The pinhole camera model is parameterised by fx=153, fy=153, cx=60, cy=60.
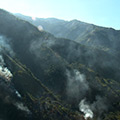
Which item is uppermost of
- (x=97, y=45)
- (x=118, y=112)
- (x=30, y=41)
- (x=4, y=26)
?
(x=97, y=45)

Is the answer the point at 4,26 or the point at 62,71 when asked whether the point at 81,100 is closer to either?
the point at 62,71

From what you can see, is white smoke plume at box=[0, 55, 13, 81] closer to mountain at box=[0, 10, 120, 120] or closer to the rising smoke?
mountain at box=[0, 10, 120, 120]

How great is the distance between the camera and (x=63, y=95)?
223 feet

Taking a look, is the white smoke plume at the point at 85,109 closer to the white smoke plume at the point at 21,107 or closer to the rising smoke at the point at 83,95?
the rising smoke at the point at 83,95

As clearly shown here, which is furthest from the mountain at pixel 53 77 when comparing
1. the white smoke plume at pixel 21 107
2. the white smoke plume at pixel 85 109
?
the white smoke plume at pixel 21 107

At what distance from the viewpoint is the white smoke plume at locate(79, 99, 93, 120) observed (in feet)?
185

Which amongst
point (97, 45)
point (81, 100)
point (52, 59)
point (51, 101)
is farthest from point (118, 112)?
point (97, 45)

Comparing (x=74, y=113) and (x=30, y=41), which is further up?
(x=30, y=41)

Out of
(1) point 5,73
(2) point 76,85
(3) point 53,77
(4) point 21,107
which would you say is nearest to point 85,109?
(2) point 76,85

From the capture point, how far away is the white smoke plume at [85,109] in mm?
56322

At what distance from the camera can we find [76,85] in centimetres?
7312

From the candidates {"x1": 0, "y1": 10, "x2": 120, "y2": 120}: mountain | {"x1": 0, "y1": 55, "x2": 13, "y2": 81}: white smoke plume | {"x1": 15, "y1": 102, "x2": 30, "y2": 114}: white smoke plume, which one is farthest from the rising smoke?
{"x1": 0, "y1": 55, "x2": 13, "y2": 81}: white smoke plume

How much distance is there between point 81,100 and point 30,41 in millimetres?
55044

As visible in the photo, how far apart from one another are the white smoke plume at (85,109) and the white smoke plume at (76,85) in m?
4.04
